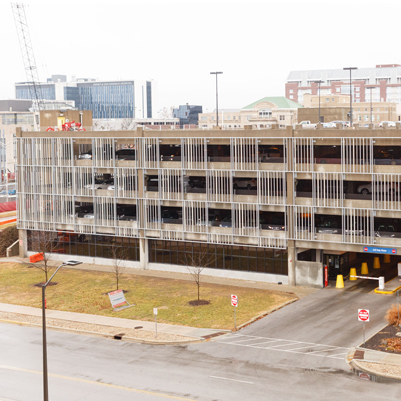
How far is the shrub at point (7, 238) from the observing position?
7538 cm

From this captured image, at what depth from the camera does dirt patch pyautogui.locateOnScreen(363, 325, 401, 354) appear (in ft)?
127

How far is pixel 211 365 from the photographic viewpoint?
3716 centimetres

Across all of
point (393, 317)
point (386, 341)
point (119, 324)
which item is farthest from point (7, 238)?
point (386, 341)

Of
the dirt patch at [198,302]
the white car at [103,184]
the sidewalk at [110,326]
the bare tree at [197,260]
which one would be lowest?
the sidewalk at [110,326]

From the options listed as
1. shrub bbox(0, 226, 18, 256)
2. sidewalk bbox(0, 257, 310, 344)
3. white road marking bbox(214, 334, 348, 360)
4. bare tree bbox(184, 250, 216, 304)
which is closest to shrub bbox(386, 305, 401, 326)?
white road marking bbox(214, 334, 348, 360)

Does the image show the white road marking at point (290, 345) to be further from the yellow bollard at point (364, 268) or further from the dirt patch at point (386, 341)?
the yellow bollard at point (364, 268)

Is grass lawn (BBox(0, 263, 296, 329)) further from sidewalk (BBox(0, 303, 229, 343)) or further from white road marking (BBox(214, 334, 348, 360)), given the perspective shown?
white road marking (BBox(214, 334, 348, 360))

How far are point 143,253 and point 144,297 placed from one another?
1190 cm

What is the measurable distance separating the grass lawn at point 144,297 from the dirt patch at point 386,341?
30.7 feet

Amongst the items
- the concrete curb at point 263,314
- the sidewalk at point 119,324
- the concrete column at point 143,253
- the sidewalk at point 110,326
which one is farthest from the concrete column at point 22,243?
the concrete curb at point 263,314

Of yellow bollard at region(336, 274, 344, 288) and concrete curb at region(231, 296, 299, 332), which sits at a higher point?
yellow bollard at region(336, 274, 344, 288)

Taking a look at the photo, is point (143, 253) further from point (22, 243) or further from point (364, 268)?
point (364, 268)

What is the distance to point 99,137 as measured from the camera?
220 ft

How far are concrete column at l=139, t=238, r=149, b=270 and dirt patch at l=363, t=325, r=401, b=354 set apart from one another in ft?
93.7
